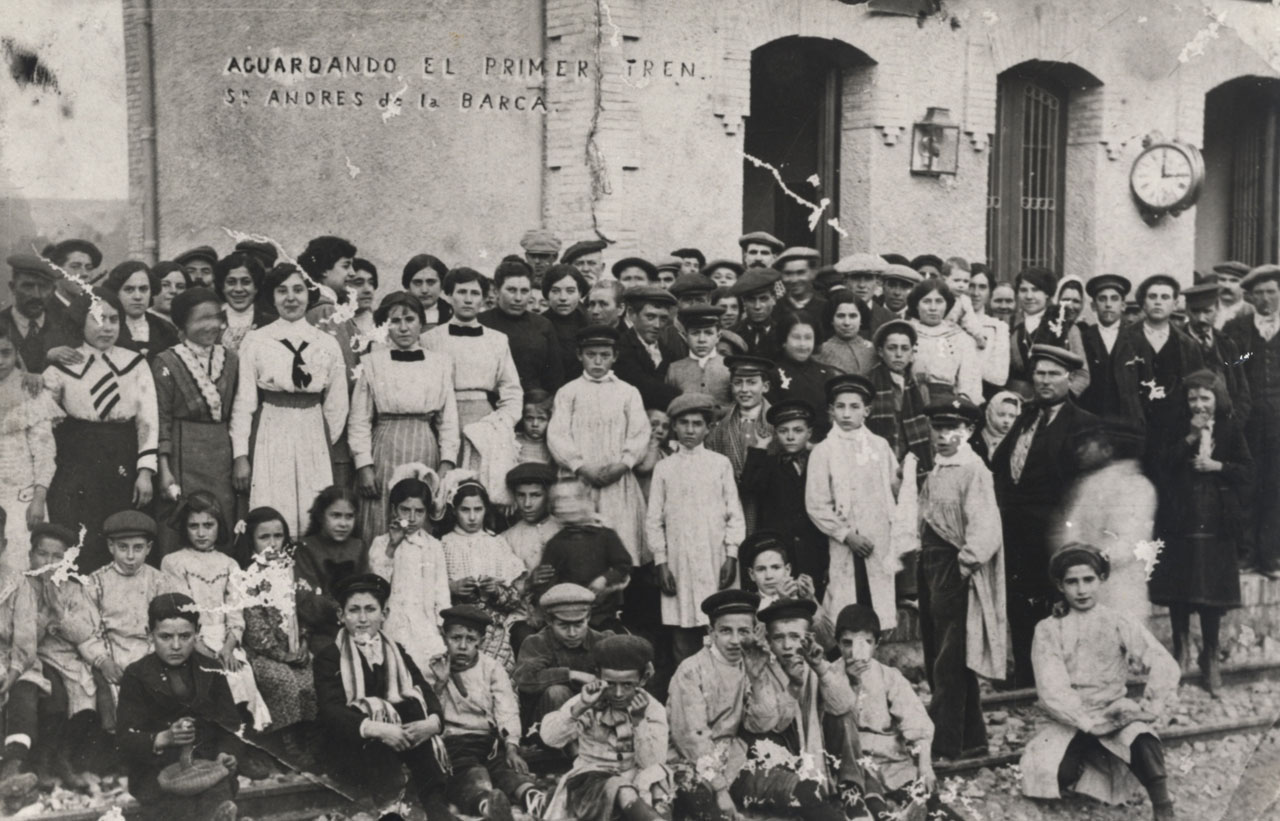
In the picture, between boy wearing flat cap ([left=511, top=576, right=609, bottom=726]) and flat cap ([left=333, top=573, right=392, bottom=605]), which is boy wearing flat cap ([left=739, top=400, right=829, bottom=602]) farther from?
flat cap ([left=333, top=573, right=392, bottom=605])

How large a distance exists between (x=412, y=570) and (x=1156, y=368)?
13.3 feet

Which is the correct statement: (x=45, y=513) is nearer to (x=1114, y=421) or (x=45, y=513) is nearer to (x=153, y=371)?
(x=153, y=371)

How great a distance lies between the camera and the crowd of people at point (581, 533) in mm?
5844

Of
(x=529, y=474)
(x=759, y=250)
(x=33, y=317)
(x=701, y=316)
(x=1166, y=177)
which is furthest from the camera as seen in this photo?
(x=1166, y=177)

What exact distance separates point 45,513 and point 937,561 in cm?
402

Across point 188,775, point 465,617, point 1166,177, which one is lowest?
point 188,775

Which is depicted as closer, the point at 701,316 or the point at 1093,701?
the point at 1093,701

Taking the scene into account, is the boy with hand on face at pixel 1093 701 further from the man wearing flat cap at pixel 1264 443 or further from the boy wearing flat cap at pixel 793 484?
the man wearing flat cap at pixel 1264 443

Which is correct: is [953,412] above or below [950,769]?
above

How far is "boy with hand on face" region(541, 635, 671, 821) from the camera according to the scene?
578cm

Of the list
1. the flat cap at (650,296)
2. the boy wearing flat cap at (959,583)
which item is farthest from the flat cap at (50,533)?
the boy wearing flat cap at (959,583)

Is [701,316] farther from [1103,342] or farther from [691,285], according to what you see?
[1103,342]

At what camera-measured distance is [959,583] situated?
6.59 metres

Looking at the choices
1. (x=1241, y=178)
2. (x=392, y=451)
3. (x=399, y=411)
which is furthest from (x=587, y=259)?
(x=1241, y=178)
